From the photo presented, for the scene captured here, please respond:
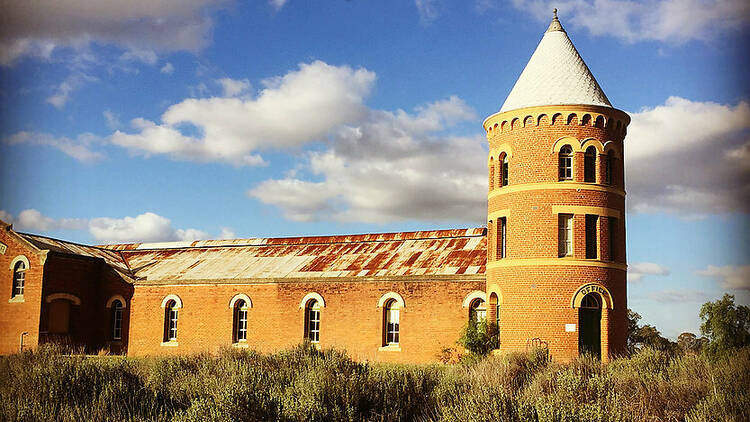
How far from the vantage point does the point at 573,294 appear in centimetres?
2358

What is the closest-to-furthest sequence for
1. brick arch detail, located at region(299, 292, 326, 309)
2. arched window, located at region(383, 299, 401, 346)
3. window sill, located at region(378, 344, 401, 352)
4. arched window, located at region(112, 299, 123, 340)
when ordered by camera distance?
1. window sill, located at region(378, 344, 401, 352)
2. arched window, located at region(383, 299, 401, 346)
3. brick arch detail, located at region(299, 292, 326, 309)
4. arched window, located at region(112, 299, 123, 340)

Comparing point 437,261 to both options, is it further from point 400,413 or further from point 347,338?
point 400,413

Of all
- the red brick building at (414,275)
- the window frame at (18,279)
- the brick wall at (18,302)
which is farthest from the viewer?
the window frame at (18,279)

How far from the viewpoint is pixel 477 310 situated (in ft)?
87.9

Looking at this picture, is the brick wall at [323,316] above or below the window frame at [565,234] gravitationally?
below

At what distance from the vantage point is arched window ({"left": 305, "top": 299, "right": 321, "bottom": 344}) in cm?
2984

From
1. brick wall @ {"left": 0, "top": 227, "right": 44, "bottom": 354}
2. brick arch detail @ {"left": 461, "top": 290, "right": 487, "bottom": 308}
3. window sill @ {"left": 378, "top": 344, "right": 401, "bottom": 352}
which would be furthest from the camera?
brick wall @ {"left": 0, "top": 227, "right": 44, "bottom": 354}

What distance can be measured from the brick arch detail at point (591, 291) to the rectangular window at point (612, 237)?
1.23 meters

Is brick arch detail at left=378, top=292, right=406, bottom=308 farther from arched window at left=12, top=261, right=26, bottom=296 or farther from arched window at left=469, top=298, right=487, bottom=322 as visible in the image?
arched window at left=12, top=261, right=26, bottom=296

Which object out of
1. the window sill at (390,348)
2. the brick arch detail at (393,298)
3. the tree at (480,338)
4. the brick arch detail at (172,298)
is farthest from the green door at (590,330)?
the brick arch detail at (172,298)

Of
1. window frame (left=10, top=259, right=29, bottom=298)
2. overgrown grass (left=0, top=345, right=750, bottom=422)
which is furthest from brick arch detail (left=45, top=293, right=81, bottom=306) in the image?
overgrown grass (left=0, top=345, right=750, bottom=422)

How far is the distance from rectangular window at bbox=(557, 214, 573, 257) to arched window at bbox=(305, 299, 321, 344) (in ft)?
34.2

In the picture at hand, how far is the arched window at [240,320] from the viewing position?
31.2 metres

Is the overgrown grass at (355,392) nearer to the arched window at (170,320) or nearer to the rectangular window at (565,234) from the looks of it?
the rectangular window at (565,234)
